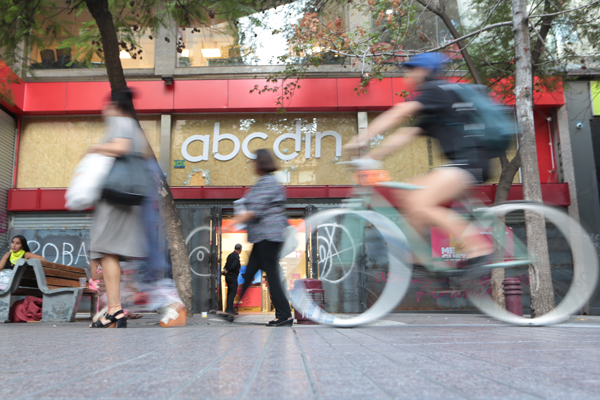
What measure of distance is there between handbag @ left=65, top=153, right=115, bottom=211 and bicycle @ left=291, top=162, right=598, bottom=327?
5.72 ft

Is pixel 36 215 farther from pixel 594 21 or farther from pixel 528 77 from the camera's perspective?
pixel 594 21

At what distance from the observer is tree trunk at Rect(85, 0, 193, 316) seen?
7004 millimetres

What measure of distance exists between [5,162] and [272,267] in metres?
10.5

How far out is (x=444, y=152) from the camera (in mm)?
3062

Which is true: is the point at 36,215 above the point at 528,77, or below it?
below

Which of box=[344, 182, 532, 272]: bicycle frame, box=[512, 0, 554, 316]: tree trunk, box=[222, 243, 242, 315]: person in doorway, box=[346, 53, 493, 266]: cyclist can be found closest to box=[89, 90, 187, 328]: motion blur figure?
box=[344, 182, 532, 272]: bicycle frame

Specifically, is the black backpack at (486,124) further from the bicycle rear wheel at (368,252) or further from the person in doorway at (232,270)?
the person in doorway at (232,270)

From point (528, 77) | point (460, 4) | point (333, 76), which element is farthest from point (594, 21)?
point (333, 76)

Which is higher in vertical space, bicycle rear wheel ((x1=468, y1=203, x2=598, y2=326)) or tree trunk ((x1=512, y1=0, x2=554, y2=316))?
tree trunk ((x1=512, y1=0, x2=554, y2=316))

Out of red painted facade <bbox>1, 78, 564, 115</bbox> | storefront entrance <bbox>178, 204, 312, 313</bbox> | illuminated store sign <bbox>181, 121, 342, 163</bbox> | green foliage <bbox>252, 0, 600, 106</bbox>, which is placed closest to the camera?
green foliage <bbox>252, 0, 600, 106</bbox>

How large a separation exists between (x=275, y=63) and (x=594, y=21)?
23.9 ft

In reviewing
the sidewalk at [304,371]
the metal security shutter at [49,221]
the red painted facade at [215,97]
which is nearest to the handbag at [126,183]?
the sidewalk at [304,371]

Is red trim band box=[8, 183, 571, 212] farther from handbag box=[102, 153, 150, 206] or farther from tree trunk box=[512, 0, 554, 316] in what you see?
handbag box=[102, 153, 150, 206]

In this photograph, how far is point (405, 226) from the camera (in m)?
3.30
